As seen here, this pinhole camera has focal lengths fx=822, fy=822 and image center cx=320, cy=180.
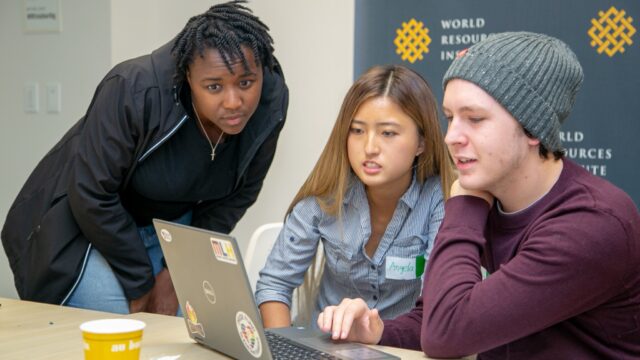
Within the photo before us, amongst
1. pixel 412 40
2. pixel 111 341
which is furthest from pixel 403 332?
pixel 412 40

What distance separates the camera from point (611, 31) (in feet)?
8.91

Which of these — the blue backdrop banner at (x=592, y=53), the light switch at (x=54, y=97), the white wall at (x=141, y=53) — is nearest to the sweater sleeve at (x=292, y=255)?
the blue backdrop banner at (x=592, y=53)

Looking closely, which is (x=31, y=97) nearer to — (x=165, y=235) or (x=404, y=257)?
(x=404, y=257)

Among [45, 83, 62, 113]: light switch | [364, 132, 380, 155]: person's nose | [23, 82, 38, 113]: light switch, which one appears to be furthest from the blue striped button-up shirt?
[23, 82, 38, 113]: light switch

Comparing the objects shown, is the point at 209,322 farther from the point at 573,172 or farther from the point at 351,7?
the point at 351,7

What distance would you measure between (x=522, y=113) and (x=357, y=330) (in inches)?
19.8

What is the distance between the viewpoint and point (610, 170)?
2734mm

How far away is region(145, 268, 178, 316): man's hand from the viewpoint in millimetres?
2355

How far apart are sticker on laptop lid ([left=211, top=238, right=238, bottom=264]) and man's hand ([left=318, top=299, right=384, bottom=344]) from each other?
296 mm

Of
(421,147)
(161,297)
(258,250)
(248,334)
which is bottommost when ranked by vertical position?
(161,297)

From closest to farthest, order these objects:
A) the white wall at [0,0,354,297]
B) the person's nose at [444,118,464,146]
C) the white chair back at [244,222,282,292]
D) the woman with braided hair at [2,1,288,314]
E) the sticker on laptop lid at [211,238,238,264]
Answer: the sticker on laptop lid at [211,238,238,264] → the person's nose at [444,118,464,146] → the woman with braided hair at [2,1,288,314] → the white chair back at [244,222,282,292] → the white wall at [0,0,354,297]

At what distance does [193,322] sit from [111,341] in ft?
1.36

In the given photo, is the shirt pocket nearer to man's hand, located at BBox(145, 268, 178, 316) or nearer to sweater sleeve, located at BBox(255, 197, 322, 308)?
sweater sleeve, located at BBox(255, 197, 322, 308)

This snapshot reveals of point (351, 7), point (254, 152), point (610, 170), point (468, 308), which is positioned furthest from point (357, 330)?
point (351, 7)
